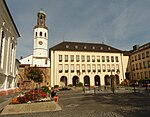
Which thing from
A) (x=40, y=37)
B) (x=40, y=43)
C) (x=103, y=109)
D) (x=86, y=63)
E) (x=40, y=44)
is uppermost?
(x=40, y=37)

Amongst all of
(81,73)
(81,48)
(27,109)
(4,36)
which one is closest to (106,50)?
(81,48)

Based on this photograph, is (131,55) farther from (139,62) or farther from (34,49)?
(34,49)

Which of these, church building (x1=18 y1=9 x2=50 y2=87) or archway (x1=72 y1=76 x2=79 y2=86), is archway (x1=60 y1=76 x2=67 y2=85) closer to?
archway (x1=72 y1=76 x2=79 y2=86)

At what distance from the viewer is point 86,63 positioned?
49062 millimetres

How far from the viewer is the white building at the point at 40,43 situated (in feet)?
163

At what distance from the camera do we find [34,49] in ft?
166

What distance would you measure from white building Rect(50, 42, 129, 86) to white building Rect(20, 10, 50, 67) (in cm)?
525

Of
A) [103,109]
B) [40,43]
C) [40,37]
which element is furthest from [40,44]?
[103,109]

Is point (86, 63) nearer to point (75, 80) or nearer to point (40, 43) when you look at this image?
point (75, 80)

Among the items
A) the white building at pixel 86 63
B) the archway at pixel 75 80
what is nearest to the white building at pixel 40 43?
the white building at pixel 86 63

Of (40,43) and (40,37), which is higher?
(40,37)

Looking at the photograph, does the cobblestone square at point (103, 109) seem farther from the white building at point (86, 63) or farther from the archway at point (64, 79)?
the archway at point (64, 79)

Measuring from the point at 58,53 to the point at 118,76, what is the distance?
889 inches

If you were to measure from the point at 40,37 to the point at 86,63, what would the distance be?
61.0ft
